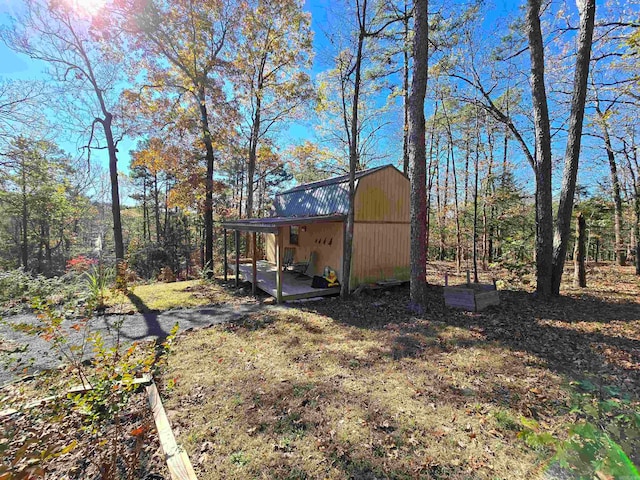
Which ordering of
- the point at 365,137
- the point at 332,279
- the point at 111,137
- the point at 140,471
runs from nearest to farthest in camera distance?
the point at 140,471 < the point at 332,279 < the point at 111,137 < the point at 365,137

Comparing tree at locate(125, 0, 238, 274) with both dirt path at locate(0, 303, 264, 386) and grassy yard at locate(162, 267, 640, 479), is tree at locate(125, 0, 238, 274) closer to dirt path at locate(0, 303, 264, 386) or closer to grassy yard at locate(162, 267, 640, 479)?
dirt path at locate(0, 303, 264, 386)

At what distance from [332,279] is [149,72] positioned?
11.5 metres

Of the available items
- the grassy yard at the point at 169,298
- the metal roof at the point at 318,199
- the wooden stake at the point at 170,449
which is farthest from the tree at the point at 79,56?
the wooden stake at the point at 170,449

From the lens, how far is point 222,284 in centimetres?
1041

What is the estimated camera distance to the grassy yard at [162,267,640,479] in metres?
2.43

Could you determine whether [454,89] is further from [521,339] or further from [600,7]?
[521,339]

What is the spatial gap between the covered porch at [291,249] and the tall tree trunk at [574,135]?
5.47 m

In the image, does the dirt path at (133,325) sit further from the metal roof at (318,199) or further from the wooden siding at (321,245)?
the metal roof at (318,199)

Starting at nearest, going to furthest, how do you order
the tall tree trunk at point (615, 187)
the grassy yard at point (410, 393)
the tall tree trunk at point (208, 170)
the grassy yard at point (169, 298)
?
the grassy yard at point (410, 393), the grassy yard at point (169, 298), the tall tree trunk at point (208, 170), the tall tree trunk at point (615, 187)

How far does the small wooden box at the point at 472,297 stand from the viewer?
6441mm

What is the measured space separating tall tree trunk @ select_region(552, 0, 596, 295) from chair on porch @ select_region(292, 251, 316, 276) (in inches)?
270

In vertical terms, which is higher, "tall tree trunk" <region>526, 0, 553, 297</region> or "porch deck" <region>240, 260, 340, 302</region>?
"tall tree trunk" <region>526, 0, 553, 297</region>

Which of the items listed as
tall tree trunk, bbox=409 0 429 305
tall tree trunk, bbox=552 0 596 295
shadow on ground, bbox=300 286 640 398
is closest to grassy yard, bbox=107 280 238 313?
shadow on ground, bbox=300 286 640 398

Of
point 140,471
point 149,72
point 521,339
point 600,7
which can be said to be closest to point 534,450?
point 521,339
